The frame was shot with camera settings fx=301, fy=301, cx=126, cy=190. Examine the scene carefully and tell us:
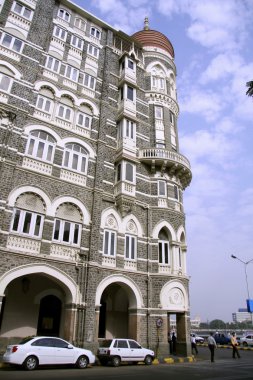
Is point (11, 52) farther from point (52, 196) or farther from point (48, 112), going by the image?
point (52, 196)

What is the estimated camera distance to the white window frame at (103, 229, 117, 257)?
68.1ft

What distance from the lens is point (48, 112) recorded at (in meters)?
21.9

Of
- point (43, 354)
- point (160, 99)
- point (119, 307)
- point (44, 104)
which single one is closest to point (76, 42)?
point (44, 104)

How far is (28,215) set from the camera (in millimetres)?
18172

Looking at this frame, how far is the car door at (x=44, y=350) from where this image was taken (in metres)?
13.1

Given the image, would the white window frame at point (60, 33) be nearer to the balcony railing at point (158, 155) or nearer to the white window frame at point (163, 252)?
the balcony railing at point (158, 155)

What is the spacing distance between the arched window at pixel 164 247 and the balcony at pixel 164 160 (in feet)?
17.1

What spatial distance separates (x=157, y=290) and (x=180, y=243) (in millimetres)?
4324

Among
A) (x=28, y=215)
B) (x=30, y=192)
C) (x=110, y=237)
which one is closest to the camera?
(x=28, y=215)

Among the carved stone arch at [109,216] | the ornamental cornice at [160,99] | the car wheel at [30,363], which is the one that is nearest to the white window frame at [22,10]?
the ornamental cornice at [160,99]

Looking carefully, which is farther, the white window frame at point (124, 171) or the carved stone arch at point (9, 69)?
the white window frame at point (124, 171)

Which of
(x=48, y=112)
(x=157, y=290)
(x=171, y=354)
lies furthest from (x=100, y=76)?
(x=171, y=354)

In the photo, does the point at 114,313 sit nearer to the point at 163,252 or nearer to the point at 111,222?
the point at 163,252

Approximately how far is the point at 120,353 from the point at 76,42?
2471cm
